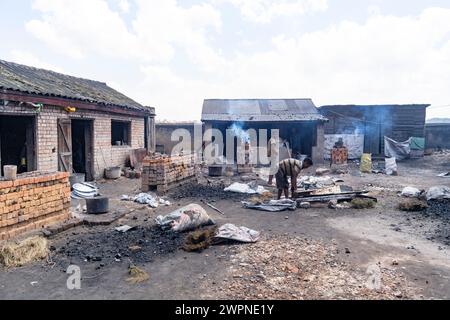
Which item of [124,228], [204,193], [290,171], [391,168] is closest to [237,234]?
[124,228]

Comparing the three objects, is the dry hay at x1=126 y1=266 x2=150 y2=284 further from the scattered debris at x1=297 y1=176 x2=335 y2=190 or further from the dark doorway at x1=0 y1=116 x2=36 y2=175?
the dark doorway at x1=0 y1=116 x2=36 y2=175

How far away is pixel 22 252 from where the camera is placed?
4.95 metres

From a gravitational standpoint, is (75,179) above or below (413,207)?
above

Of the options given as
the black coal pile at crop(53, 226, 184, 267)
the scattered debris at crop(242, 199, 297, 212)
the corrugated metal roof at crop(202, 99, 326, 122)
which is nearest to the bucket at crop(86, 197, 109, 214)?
the black coal pile at crop(53, 226, 184, 267)

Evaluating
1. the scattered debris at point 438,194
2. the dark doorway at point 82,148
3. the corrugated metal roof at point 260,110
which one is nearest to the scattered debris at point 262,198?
the scattered debris at point 438,194

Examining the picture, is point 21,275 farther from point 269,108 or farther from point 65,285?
point 269,108

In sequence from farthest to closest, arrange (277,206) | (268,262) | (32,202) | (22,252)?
1. (277,206)
2. (32,202)
3. (22,252)
4. (268,262)

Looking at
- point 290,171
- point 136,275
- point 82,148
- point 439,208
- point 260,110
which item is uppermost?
point 260,110

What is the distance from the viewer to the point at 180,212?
664 centimetres

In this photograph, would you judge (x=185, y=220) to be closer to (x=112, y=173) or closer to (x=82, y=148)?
(x=112, y=173)

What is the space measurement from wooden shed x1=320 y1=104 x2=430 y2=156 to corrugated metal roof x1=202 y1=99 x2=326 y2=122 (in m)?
2.29

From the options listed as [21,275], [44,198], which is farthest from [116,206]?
[21,275]

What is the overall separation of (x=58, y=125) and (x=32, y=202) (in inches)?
211

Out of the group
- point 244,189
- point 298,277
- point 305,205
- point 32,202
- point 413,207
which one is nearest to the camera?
point 298,277
